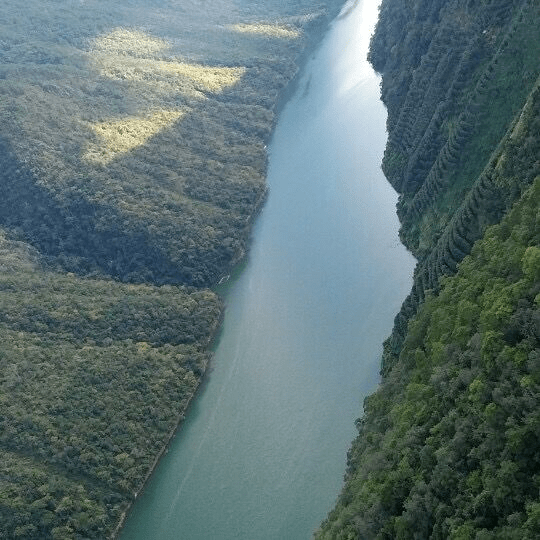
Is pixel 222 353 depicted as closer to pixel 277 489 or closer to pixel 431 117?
pixel 277 489

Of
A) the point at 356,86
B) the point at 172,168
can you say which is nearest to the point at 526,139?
the point at 172,168

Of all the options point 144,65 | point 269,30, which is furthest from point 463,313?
Answer: point 269,30

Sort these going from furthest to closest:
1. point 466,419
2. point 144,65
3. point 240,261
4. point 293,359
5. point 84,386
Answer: point 144,65
point 240,261
point 293,359
point 84,386
point 466,419

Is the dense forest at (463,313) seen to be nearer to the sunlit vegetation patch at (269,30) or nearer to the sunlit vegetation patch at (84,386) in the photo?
the sunlit vegetation patch at (84,386)

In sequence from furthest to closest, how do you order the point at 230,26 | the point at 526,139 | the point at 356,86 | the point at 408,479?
the point at 230,26
the point at 356,86
the point at 526,139
the point at 408,479

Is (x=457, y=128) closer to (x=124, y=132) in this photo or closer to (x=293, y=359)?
(x=293, y=359)

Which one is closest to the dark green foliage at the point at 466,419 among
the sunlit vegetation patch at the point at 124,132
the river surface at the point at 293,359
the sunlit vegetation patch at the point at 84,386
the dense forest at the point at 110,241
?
the river surface at the point at 293,359
